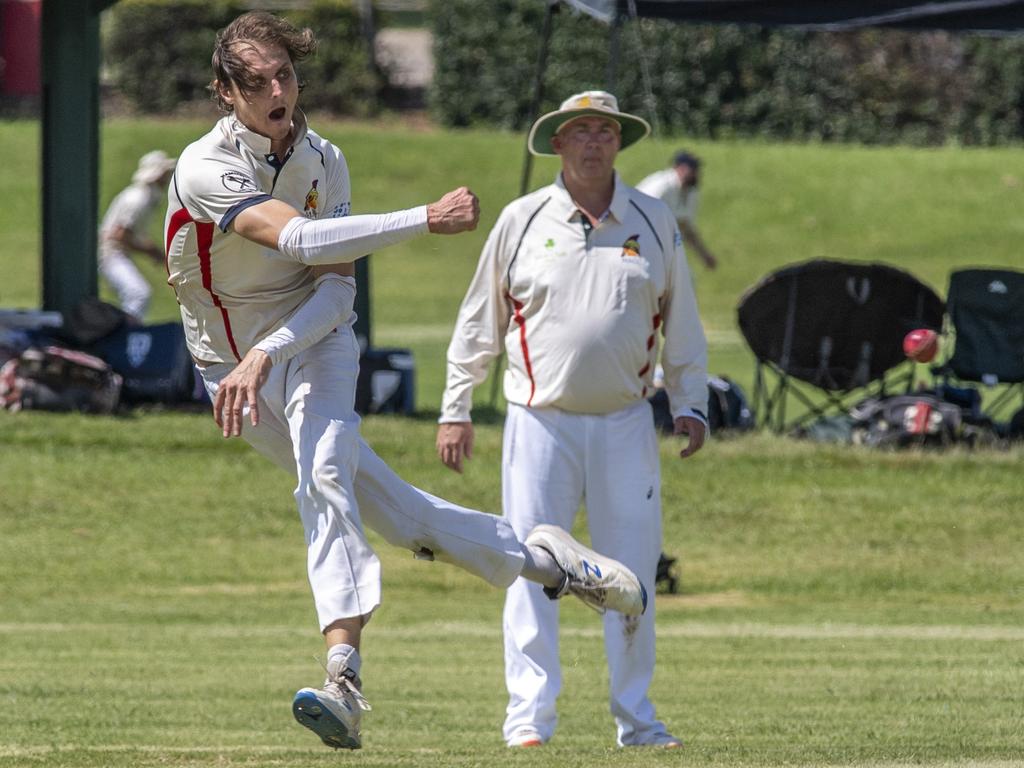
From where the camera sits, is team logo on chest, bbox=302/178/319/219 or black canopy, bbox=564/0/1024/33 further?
black canopy, bbox=564/0/1024/33

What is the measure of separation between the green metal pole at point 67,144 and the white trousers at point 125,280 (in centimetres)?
83

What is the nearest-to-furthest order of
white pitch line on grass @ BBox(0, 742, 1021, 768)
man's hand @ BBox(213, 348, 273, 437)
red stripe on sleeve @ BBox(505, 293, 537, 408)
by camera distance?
man's hand @ BBox(213, 348, 273, 437), white pitch line on grass @ BBox(0, 742, 1021, 768), red stripe on sleeve @ BBox(505, 293, 537, 408)

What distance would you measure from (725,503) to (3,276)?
18.7 metres

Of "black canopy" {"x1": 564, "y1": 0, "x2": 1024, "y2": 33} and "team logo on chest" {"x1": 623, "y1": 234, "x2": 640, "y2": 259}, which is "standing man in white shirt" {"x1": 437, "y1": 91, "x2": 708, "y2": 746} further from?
"black canopy" {"x1": 564, "y1": 0, "x2": 1024, "y2": 33}

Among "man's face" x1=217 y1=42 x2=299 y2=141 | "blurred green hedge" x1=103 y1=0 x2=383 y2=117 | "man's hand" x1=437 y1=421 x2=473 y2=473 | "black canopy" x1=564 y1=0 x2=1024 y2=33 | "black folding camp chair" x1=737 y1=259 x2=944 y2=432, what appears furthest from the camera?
"blurred green hedge" x1=103 y1=0 x2=383 y2=117

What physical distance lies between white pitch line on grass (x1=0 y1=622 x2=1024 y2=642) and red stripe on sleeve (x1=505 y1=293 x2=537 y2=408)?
3.35 metres

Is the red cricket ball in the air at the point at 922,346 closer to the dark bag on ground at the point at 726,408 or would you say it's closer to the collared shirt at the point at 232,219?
the dark bag on ground at the point at 726,408

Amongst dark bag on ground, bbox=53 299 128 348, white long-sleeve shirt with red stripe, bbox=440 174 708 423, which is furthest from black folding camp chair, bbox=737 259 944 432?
white long-sleeve shirt with red stripe, bbox=440 174 708 423

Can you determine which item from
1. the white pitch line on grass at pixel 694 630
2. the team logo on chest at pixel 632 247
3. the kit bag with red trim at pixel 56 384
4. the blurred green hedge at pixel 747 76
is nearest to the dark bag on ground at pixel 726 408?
the white pitch line on grass at pixel 694 630

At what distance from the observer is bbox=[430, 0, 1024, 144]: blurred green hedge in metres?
33.6

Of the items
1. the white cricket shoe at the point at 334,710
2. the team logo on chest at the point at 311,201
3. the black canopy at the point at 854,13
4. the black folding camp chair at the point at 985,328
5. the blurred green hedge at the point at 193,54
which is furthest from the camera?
the blurred green hedge at the point at 193,54

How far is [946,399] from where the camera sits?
591 inches

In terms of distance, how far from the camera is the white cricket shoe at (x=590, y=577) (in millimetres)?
7074

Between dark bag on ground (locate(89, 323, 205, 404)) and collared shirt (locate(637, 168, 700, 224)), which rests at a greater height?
collared shirt (locate(637, 168, 700, 224))
